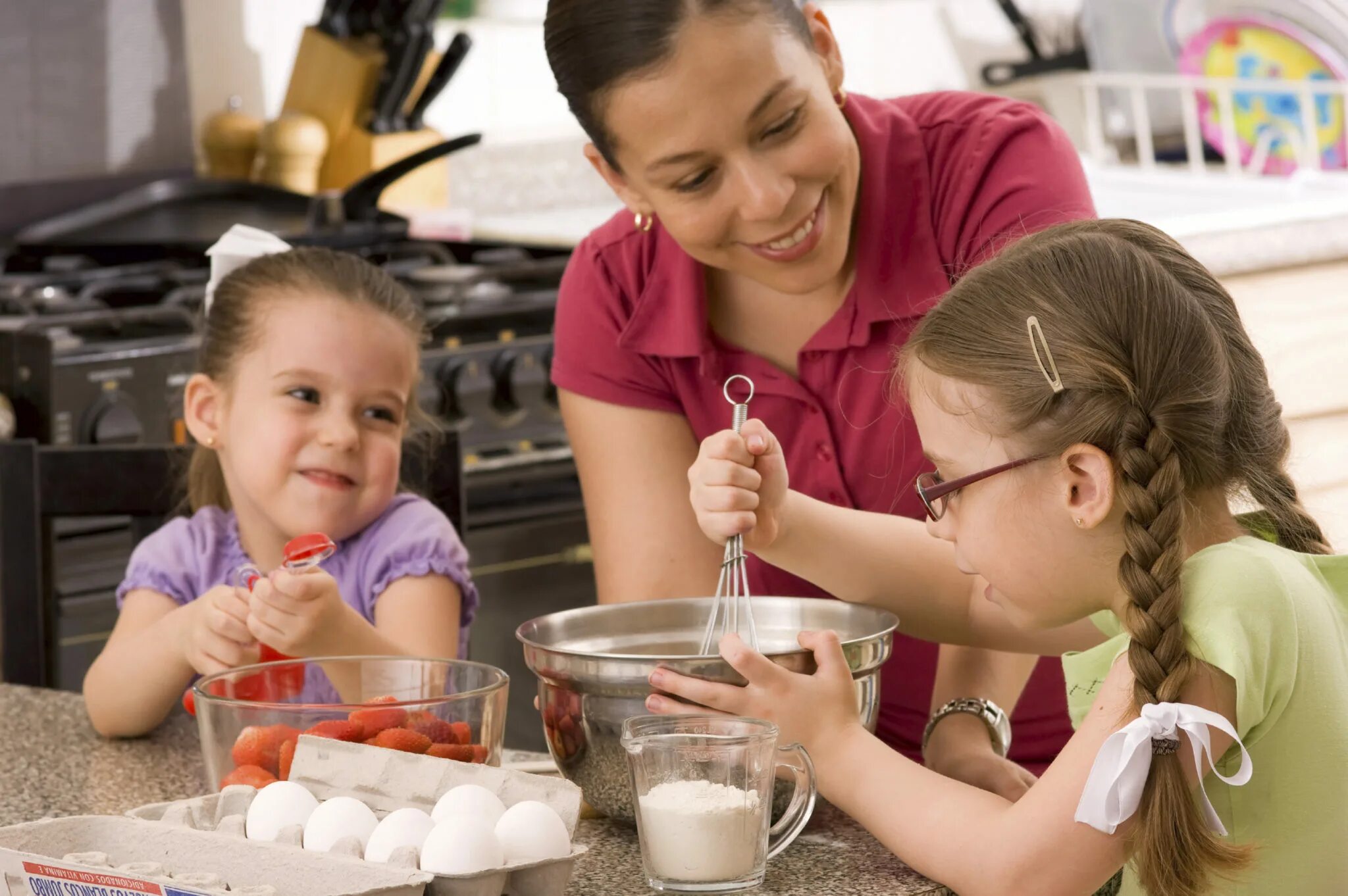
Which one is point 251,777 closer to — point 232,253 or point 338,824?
point 338,824

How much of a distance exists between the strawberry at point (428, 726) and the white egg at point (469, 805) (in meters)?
0.08

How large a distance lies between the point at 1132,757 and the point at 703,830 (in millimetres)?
238

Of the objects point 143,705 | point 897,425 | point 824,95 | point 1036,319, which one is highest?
point 824,95

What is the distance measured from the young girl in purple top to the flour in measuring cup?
521 millimetres

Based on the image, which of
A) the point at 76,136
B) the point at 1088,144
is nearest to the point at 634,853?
the point at 76,136

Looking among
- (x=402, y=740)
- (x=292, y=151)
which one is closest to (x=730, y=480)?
(x=402, y=740)

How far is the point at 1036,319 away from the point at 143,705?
2.52 feet

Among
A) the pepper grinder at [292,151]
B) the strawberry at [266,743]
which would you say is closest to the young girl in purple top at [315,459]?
the strawberry at [266,743]

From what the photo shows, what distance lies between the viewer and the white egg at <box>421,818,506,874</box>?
81 cm

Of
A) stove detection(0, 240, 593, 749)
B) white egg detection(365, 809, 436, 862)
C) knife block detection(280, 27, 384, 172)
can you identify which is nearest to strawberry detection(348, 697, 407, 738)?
white egg detection(365, 809, 436, 862)

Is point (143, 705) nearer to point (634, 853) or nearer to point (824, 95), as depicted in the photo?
point (634, 853)

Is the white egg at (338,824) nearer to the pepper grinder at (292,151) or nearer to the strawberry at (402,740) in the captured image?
the strawberry at (402,740)

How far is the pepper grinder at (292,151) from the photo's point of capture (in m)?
2.97

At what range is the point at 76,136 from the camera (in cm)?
286
